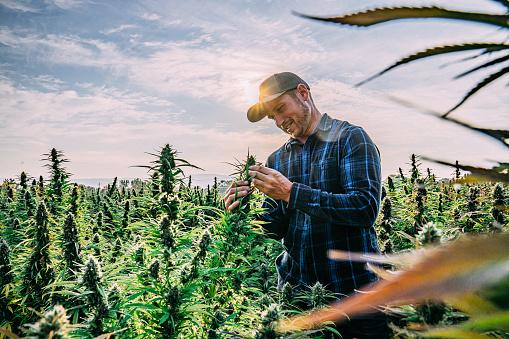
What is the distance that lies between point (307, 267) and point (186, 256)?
1235 millimetres

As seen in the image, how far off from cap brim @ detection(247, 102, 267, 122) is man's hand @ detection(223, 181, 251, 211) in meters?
1.40

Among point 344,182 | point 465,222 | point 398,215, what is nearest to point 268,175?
point 344,182

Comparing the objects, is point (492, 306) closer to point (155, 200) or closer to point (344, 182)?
Result: point (155, 200)

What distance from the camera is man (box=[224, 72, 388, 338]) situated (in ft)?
8.64

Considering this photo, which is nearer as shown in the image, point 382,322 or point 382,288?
point 382,288

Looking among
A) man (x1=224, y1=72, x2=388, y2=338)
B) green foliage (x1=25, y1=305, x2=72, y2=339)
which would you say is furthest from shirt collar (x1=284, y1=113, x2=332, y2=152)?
green foliage (x1=25, y1=305, x2=72, y2=339)

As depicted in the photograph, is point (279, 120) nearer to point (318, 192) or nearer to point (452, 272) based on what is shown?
point (318, 192)

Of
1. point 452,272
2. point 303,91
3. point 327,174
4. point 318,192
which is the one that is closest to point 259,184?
point 318,192

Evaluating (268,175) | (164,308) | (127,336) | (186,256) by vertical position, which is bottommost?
(127,336)

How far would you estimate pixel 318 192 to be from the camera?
2.69m

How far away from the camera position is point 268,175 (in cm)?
254

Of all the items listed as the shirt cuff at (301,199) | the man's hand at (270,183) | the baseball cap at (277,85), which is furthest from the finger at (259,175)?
the baseball cap at (277,85)

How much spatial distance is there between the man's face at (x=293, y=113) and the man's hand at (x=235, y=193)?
1078 millimetres

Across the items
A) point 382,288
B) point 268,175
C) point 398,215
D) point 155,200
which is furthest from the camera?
point 398,215
